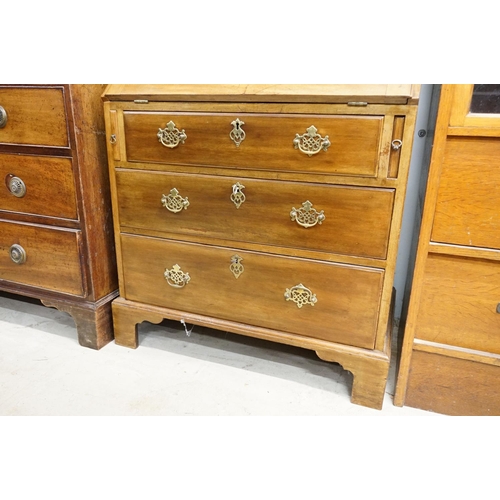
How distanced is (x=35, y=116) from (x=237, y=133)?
2.19 feet

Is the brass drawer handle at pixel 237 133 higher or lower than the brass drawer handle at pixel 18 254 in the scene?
higher

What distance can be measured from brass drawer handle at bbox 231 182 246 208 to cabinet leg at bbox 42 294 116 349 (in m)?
0.65

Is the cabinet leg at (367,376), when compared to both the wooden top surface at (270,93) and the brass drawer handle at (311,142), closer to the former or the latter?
the brass drawer handle at (311,142)

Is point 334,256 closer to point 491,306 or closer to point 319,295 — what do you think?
point 319,295

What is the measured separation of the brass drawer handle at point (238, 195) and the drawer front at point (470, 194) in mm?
504

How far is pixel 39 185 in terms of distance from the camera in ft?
4.60

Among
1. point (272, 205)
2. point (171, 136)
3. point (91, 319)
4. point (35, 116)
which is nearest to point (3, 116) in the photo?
point (35, 116)

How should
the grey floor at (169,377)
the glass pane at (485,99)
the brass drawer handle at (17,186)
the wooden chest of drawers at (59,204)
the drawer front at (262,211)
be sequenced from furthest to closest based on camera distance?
the brass drawer handle at (17,186) < the wooden chest of drawers at (59,204) < the grey floor at (169,377) < the drawer front at (262,211) < the glass pane at (485,99)

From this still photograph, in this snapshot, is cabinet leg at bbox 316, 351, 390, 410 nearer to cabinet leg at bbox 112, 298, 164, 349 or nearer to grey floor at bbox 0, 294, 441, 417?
grey floor at bbox 0, 294, 441, 417

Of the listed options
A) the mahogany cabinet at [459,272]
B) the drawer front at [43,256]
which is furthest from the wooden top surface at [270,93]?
the drawer front at [43,256]

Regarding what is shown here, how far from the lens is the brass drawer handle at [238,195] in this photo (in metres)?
1.18

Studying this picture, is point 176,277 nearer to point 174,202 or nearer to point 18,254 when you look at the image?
point 174,202

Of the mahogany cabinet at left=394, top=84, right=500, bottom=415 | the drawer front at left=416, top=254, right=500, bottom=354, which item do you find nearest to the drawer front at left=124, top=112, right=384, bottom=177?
the mahogany cabinet at left=394, top=84, right=500, bottom=415
